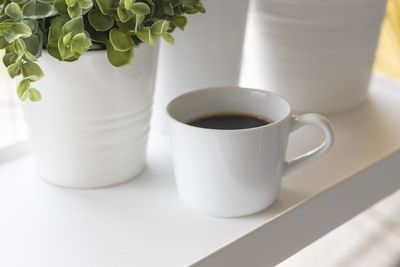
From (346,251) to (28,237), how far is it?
0.41m

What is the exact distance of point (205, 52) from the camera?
1.98 feet

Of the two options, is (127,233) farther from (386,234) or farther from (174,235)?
(386,234)

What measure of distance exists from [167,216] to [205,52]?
163 mm

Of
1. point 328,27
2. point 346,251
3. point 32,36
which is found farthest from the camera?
point 346,251

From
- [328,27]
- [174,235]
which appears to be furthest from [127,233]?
[328,27]

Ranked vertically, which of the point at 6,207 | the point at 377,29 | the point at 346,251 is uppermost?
the point at 377,29

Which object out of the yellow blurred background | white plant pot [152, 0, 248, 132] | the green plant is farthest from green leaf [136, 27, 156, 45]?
the yellow blurred background

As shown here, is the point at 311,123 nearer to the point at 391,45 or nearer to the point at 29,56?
the point at 29,56

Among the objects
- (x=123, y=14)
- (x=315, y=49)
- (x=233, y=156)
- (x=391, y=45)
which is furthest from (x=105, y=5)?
(x=391, y=45)

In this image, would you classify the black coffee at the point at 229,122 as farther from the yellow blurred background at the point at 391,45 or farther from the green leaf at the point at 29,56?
the yellow blurred background at the point at 391,45

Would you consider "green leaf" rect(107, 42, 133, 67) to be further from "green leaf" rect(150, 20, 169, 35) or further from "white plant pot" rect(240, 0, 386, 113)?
"white plant pot" rect(240, 0, 386, 113)

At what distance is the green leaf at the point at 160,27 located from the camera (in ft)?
1.52

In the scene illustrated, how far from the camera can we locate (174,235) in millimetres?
492

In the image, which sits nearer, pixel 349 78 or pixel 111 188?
pixel 111 188
